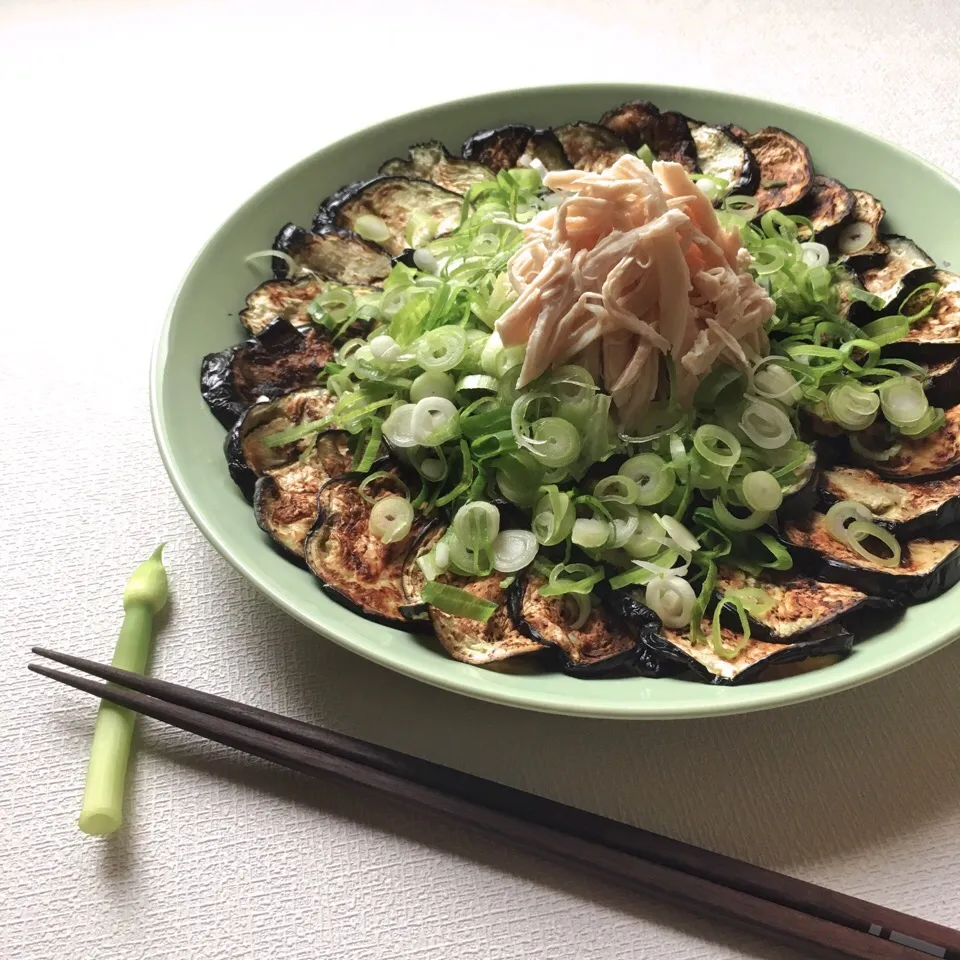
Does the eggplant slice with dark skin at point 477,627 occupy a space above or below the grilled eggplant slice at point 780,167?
below

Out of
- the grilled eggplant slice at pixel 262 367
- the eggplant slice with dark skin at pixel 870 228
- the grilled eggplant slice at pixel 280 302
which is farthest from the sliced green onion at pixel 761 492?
the grilled eggplant slice at pixel 280 302

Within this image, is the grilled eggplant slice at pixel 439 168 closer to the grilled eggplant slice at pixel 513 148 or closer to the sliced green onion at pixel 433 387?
the grilled eggplant slice at pixel 513 148

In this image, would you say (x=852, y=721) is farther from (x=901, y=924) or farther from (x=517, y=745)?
(x=517, y=745)

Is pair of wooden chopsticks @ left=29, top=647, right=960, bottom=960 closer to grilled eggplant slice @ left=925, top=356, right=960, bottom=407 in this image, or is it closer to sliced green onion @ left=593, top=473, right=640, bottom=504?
sliced green onion @ left=593, top=473, right=640, bottom=504

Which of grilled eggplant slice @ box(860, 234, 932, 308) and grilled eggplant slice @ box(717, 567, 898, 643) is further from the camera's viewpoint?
grilled eggplant slice @ box(860, 234, 932, 308)

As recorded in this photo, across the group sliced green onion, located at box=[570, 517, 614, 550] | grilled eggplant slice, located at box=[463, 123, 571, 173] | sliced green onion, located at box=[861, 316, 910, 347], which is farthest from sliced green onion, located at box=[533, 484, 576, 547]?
grilled eggplant slice, located at box=[463, 123, 571, 173]

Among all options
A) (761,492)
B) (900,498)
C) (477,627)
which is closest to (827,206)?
(900,498)
